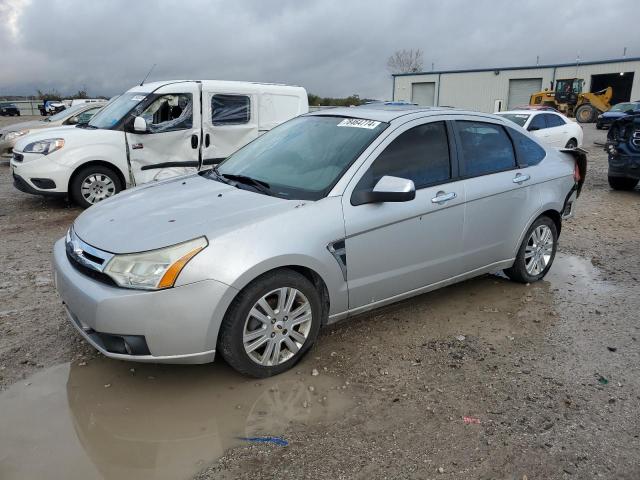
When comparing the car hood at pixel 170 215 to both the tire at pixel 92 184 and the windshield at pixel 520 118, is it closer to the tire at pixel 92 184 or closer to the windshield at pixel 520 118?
the tire at pixel 92 184

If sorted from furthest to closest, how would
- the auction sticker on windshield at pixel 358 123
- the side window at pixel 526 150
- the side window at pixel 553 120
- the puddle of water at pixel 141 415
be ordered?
the side window at pixel 553 120 → the side window at pixel 526 150 → the auction sticker on windshield at pixel 358 123 → the puddle of water at pixel 141 415

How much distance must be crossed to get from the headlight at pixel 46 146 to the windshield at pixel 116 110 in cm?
66

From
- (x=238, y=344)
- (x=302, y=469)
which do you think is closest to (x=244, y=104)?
(x=238, y=344)

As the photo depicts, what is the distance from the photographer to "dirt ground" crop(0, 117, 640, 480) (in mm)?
2627

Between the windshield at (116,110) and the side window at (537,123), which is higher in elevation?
the windshield at (116,110)

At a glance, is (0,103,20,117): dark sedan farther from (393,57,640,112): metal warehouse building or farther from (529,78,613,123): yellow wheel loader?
(529,78,613,123): yellow wheel loader

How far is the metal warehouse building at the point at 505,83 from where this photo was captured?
41.6 meters

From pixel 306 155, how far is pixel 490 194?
1.56 m

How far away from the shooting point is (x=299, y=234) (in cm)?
321

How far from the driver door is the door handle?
5.06m

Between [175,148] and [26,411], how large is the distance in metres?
5.51

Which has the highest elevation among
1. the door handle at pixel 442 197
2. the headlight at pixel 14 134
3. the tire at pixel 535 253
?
the door handle at pixel 442 197

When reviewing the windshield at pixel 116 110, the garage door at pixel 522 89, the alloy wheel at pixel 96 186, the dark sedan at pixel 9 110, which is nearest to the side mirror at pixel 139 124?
the windshield at pixel 116 110

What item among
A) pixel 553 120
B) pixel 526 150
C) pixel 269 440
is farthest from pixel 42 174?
pixel 553 120
